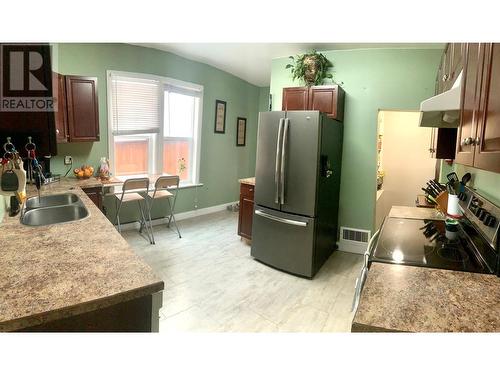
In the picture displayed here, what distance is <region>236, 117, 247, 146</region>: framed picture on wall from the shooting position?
5.42 m

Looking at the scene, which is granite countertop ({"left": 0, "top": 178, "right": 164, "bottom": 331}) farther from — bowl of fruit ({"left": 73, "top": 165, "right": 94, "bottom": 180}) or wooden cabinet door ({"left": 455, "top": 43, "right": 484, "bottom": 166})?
bowl of fruit ({"left": 73, "top": 165, "right": 94, "bottom": 180})

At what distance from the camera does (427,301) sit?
0.91 metres

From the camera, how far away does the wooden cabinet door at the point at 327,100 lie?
Answer: 10.6 feet

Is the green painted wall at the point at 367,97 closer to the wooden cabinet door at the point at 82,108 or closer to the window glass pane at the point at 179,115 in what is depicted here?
the window glass pane at the point at 179,115

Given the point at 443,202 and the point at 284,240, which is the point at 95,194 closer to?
the point at 284,240

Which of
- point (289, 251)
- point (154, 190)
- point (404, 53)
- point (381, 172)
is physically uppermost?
→ point (404, 53)

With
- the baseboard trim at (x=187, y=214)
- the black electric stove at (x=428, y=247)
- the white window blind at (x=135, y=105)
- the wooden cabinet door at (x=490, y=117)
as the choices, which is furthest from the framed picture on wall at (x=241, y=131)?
the wooden cabinet door at (x=490, y=117)

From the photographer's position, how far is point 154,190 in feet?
12.4

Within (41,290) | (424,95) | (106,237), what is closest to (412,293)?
(41,290)

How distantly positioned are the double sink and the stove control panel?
7.15 ft

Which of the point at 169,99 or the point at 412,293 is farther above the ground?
the point at 169,99

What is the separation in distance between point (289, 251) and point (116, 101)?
290cm

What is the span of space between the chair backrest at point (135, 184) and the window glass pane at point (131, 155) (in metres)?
0.74
